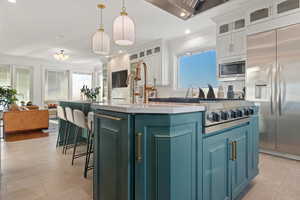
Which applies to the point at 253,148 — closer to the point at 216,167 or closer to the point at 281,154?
the point at 216,167

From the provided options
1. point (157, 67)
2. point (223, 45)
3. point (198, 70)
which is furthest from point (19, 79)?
point (223, 45)

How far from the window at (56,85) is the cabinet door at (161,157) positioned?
9501mm

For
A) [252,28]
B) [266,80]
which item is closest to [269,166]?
[266,80]

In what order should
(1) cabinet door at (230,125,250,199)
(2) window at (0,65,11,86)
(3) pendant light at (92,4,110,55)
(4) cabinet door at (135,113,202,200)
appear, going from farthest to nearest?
(2) window at (0,65,11,86) < (3) pendant light at (92,4,110,55) < (1) cabinet door at (230,125,250,199) < (4) cabinet door at (135,113,202,200)

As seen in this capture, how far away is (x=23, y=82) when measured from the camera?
27.3 ft

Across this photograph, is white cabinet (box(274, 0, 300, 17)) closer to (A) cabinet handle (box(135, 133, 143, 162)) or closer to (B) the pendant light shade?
(B) the pendant light shade

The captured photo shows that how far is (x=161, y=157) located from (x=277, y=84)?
2.83m

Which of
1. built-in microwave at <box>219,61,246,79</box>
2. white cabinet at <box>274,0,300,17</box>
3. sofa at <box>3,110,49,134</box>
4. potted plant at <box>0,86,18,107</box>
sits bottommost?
sofa at <box>3,110,49,134</box>

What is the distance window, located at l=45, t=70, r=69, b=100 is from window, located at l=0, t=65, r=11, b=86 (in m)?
1.53

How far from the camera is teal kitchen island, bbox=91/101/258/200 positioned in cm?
107

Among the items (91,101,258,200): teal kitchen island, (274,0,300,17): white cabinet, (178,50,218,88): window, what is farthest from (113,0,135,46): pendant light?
(178,50,218,88): window

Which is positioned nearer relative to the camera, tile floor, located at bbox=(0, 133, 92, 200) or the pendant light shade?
tile floor, located at bbox=(0, 133, 92, 200)

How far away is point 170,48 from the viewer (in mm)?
5445

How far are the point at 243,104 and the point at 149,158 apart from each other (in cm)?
125
